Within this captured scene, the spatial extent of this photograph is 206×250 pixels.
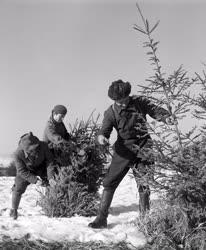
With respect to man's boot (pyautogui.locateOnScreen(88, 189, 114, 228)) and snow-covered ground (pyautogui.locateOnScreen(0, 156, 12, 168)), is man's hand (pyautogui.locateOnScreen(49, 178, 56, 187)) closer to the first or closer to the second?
man's boot (pyautogui.locateOnScreen(88, 189, 114, 228))

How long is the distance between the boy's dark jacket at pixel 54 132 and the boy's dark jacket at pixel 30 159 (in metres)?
0.27

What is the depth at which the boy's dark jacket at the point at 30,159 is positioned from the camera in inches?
278

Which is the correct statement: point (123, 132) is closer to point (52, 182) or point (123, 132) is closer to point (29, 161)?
point (52, 182)

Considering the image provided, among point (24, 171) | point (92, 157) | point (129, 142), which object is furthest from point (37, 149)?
point (129, 142)

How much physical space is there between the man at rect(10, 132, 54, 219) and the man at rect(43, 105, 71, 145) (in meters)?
0.31

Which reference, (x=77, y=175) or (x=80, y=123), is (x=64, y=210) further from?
(x=80, y=123)

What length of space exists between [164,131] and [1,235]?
2.29m

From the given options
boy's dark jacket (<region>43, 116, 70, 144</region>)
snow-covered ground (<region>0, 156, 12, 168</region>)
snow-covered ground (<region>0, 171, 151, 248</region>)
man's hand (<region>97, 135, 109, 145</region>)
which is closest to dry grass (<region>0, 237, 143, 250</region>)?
snow-covered ground (<region>0, 171, 151, 248</region>)

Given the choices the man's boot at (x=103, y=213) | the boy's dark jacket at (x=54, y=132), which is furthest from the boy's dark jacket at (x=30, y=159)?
the man's boot at (x=103, y=213)

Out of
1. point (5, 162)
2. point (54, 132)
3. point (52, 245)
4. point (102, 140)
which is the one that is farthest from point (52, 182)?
point (5, 162)

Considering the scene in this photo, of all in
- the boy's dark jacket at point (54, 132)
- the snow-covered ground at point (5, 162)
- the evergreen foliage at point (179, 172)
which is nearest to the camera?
the evergreen foliage at point (179, 172)

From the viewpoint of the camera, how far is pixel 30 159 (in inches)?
282

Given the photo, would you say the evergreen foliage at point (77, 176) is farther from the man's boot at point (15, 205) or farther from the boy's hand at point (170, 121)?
the boy's hand at point (170, 121)

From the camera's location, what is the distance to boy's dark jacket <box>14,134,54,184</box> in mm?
7059
